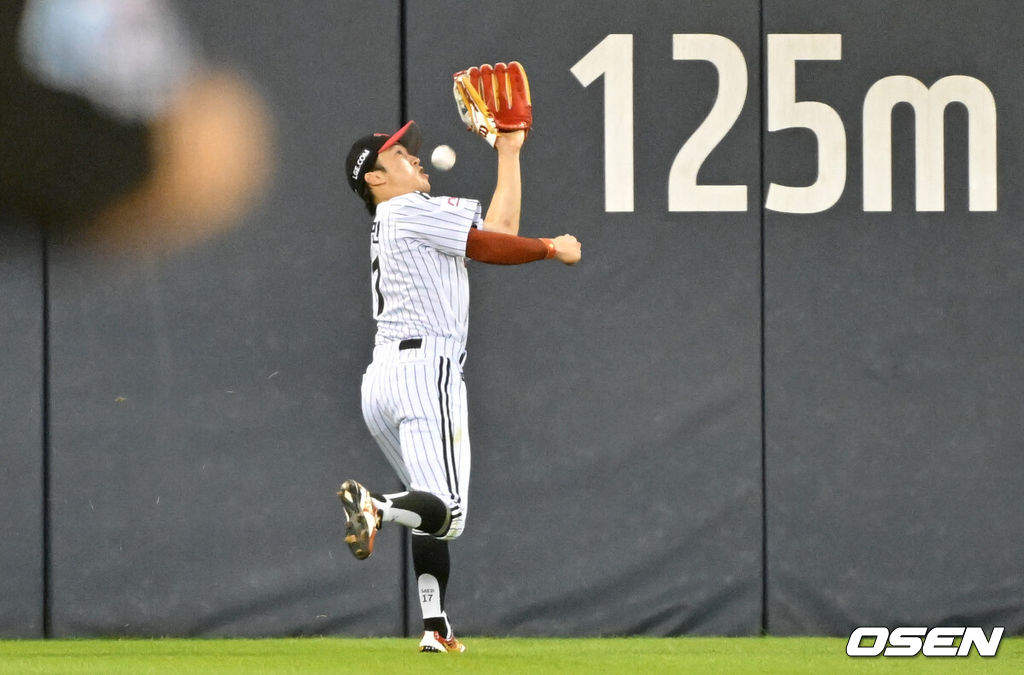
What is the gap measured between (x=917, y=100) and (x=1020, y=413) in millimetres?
1413

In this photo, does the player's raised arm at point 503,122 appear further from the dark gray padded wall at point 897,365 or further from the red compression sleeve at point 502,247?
the dark gray padded wall at point 897,365

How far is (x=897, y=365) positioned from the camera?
640 cm

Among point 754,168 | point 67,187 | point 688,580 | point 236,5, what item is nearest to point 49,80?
point 67,187

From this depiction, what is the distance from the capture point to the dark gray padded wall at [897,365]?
20.9ft

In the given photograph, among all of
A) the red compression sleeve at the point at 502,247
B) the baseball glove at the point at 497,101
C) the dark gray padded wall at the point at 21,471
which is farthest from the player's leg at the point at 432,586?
the dark gray padded wall at the point at 21,471

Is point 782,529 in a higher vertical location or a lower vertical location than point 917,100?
lower

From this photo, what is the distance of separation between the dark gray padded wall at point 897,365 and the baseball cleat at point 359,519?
94.2 inches

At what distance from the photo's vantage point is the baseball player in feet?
16.0

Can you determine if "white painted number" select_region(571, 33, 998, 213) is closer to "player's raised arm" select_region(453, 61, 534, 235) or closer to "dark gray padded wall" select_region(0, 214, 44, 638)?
"player's raised arm" select_region(453, 61, 534, 235)

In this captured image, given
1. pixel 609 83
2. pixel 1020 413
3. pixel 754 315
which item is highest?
pixel 609 83

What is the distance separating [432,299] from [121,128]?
204 centimetres

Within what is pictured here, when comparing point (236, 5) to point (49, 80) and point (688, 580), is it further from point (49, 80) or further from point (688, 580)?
point (688, 580)

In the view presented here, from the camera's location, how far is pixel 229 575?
6297 millimetres

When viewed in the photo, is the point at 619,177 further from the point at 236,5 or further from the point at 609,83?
the point at 236,5
